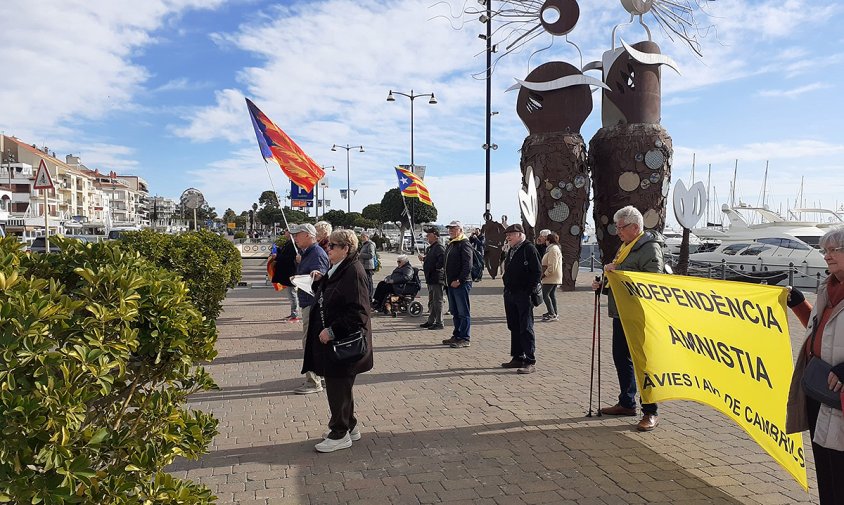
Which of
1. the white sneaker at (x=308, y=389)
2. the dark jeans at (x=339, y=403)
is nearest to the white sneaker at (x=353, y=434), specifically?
the dark jeans at (x=339, y=403)

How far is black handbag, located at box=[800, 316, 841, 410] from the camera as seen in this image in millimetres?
2771

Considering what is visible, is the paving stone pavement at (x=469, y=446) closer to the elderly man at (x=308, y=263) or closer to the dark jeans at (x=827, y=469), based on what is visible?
the elderly man at (x=308, y=263)

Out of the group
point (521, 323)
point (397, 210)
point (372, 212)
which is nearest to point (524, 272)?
point (521, 323)

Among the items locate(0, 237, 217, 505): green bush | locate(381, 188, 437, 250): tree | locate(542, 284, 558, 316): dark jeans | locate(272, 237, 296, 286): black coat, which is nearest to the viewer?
locate(0, 237, 217, 505): green bush

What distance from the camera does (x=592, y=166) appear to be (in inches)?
679

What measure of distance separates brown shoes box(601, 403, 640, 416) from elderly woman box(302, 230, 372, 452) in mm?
2334

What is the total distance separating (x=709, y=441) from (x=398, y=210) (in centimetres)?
4728

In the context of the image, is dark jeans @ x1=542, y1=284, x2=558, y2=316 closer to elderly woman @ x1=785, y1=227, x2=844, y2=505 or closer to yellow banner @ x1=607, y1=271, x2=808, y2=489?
yellow banner @ x1=607, y1=271, x2=808, y2=489

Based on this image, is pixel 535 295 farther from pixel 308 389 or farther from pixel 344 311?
pixel 344 311

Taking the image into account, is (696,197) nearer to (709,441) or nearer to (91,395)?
(709,441)

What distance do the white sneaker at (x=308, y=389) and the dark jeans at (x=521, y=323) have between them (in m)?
2.43

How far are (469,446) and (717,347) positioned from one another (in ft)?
6.62

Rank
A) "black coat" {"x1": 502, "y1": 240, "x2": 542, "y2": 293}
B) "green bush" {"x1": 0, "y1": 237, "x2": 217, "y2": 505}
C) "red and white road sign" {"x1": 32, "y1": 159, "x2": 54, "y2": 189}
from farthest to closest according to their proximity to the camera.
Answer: "red and white road sign" {"x1": 32, "y1": 159, "x2": 54, "y2": 189}, "black coat" {"x1": 502, "y1": 240, "x2": 542, "y2": 293}, "green bush" {"x1": 0, "y1": 237, "x2": 217, "y2": 505}

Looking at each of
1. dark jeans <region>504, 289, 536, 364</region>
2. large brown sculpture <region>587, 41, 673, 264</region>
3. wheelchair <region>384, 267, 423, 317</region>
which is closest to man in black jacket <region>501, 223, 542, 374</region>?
dark jeans <region>504, 289, 536, 364</region>
